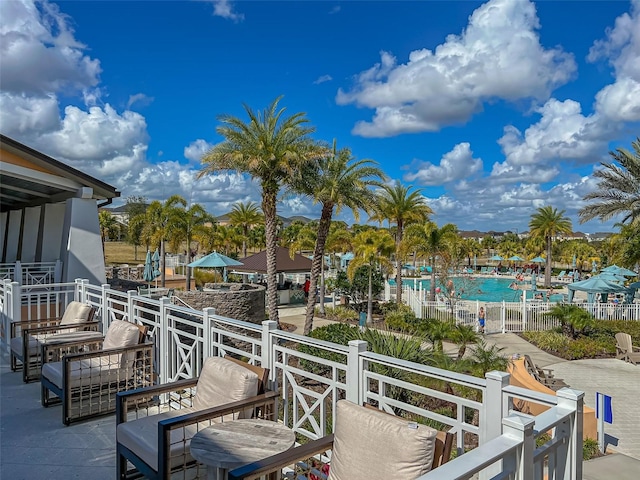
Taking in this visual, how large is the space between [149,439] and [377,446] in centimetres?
172

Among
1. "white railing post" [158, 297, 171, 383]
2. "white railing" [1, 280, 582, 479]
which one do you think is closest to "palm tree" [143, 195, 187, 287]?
"white railing" [1, 280, 582, 479]

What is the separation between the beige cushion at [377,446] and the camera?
219cm

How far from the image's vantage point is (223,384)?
346cm

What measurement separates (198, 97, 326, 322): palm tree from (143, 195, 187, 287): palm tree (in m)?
10.9

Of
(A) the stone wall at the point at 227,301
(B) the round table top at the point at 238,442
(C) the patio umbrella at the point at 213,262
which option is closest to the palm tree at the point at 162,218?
(C) the patio umbrella at the point at 213,262

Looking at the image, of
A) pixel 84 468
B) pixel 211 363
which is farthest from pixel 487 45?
pixel 84 468

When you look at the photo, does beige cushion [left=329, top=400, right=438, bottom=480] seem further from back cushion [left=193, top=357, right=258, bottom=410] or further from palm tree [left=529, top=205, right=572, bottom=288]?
palm tree [left=529, top=205, right=572, bottom=288]

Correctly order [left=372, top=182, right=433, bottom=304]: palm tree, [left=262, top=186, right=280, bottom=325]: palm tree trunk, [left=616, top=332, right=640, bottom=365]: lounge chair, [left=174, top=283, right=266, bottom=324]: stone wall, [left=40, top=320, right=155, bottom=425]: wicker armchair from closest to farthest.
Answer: [left=40, top=320, right=155, bottom=425]: wicker armchair < [left=616, top=332, right=640, bottom=365]: lounge chair < [left=174, top=283, right=266, bottom=324]: stone wall < [left=262, top=186, right=280, bottom=325]: palm tree trunk < [left=372, top=182, right=433, bottom=304]: palm tree

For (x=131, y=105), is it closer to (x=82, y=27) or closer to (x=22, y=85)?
(x=82, y=27)

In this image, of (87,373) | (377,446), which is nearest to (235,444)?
(377,446)

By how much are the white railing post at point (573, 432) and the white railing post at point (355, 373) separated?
4.44 feet

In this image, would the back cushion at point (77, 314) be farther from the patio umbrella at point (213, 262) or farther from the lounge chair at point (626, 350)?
the lounge chair at point (626, 350)

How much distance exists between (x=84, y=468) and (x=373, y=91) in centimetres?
2482

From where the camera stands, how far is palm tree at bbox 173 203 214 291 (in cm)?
2561
